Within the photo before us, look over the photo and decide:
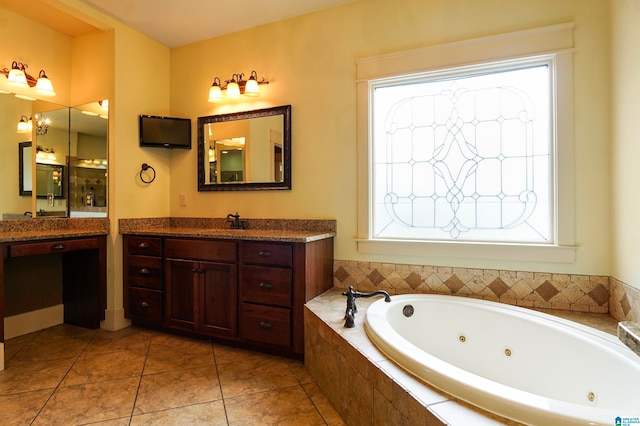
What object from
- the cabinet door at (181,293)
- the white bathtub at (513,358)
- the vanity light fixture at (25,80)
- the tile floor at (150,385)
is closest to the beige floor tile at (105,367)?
the tile floor at (150,385)

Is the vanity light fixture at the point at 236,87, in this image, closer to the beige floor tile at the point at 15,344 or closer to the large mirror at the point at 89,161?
the large mirror at the point at 89,161

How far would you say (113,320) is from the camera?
110 inches

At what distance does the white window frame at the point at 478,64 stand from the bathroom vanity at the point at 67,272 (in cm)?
217

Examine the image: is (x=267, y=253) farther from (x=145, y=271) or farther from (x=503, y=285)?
(x=503, y=285)

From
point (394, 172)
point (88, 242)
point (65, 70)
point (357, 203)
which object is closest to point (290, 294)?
point (357, 203)

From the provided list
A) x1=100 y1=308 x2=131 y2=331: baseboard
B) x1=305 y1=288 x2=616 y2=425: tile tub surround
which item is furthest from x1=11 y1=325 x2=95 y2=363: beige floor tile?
x1=305 y1=288 x2=616 y2=425: tile tub surround

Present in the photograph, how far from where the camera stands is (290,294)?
219 centimetres

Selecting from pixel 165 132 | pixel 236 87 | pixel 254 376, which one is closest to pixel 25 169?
pixel 165 132

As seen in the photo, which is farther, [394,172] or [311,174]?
[311,174]

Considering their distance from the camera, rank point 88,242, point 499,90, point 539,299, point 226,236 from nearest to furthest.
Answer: point 539,299, point 499,90, point 226,236, point 88,242

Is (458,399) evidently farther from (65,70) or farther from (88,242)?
(65,70)

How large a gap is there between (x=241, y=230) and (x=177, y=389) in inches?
48.5

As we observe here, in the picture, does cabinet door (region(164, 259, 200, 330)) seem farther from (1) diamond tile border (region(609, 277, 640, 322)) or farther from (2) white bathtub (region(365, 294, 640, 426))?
(1) diamond tile border (region(609, 277, 640, 322))

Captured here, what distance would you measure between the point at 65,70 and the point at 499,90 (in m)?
3.63
